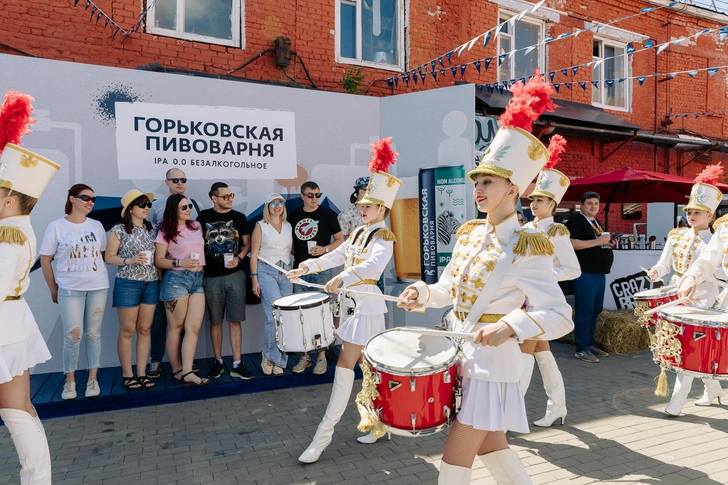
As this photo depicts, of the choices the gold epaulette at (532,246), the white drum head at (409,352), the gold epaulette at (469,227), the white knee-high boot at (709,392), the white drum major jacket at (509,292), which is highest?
the gold epaulette at (469,227)

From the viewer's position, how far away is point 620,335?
756 centimetres

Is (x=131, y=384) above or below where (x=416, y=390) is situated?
below

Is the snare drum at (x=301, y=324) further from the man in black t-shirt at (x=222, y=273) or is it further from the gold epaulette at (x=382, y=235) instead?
the man in black t-shirt at (x=222, y=273)

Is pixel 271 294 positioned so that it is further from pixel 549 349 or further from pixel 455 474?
pixel 455 474

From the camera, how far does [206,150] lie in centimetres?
668

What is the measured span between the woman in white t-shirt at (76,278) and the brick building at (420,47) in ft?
10.2

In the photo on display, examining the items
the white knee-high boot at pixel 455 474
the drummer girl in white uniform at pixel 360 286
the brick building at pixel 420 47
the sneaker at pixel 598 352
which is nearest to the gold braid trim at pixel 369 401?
the white knee-high boot at pixel 455 474

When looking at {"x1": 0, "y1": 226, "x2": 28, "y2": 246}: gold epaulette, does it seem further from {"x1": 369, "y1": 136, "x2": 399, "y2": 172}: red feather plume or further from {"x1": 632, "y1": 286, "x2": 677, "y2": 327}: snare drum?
{"x1": 632, "y1": 286, "x2": 677, "y2": 327}: snare drum

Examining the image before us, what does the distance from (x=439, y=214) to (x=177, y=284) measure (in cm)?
331

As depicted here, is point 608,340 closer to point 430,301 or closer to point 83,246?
point 430,301

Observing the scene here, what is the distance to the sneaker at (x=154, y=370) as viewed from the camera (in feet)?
19.1

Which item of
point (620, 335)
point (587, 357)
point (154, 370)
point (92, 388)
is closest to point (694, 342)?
point (587, 357)

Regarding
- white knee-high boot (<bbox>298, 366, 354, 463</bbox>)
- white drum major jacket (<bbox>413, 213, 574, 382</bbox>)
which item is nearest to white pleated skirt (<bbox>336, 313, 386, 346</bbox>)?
white knee-high boot (<bbox>298, 366, 354, 463</bbox>)

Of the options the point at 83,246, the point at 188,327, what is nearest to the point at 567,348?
the point at 188,327
